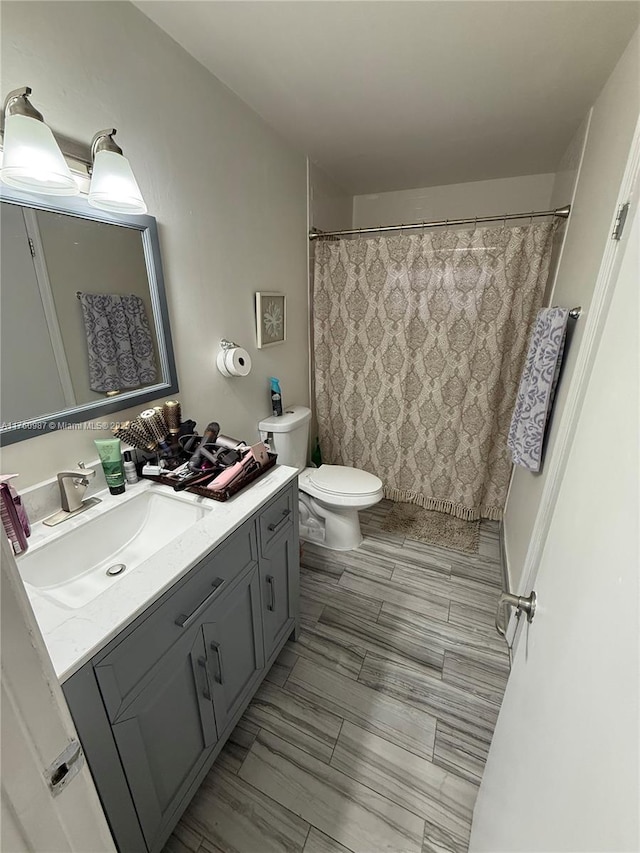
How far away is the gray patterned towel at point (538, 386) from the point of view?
1.48m

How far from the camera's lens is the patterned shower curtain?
2.09 m

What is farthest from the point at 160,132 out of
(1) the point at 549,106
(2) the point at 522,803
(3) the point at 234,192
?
(2) the point at 522,803

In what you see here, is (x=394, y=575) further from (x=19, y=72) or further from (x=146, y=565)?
(x=19, y=72)

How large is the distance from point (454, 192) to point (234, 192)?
1.76 meters

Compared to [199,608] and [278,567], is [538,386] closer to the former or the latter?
[278,567]

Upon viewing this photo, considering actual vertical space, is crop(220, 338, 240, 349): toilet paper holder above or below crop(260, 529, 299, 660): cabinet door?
above

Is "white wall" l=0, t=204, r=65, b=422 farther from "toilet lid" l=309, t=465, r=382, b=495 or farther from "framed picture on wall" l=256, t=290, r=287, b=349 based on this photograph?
"toilet lid" l=309, t=465, r=382, b=495

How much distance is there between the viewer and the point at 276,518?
1.31 meters

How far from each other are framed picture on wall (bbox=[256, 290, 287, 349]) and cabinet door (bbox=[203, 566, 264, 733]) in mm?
1234

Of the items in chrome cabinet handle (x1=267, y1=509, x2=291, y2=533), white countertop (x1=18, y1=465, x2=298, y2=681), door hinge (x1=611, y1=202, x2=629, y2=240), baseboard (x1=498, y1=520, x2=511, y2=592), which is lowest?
baseboard (x1=498, y1=520, x2=511, y2=592)

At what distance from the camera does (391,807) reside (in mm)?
1118

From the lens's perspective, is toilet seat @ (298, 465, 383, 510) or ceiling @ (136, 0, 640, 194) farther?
toilet seat @ (298, 465, 383, 510)

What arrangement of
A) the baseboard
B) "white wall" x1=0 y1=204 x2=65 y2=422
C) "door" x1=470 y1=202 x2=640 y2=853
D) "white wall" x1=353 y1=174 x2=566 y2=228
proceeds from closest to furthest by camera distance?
"door" x1=470 y1=202 x2=640 y2=853, "white wall" x1=0 y1=204 x2=65 y2=422, the baseboard, "white wall" x1=353 y1=174 x2=566 y2=228

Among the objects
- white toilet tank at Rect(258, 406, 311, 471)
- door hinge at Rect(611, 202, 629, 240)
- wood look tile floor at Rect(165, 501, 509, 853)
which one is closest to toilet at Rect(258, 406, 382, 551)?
white toilet tank at Rect(258, 406, 311, 471)
